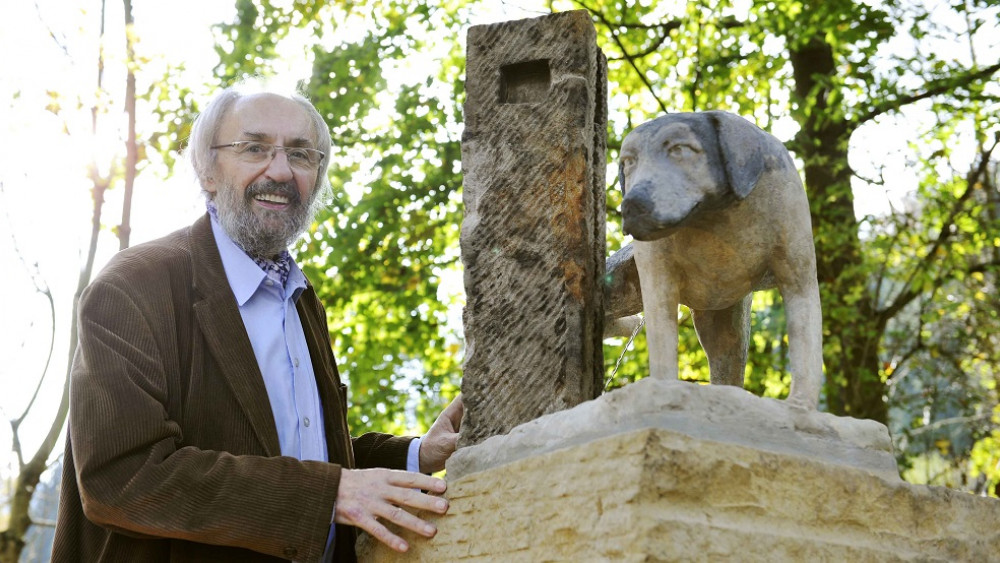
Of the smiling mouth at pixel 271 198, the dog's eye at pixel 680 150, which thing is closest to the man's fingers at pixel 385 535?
the dog's eye at pixel 680 150

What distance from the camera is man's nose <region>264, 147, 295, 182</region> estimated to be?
11.4 ft

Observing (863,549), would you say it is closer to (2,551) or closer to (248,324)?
(248,324)

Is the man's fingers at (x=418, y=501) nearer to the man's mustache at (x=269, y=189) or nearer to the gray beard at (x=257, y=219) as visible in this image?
the gray beard at (x=257, y=219)

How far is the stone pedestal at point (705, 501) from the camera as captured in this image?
6.73 feet

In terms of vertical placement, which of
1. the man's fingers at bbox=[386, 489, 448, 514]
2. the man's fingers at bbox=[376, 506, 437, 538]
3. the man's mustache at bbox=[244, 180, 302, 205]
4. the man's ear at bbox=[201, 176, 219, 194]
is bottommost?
the man's fingers at bbox=[376, 506, 437, 538]

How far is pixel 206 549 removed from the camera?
9.10 ft

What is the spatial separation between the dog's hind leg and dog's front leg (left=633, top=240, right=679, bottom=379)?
247mm

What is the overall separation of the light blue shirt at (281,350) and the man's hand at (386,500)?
17.3 inches

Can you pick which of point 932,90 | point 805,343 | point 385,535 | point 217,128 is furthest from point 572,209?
point 932,90

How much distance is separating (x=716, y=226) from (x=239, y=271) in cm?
151

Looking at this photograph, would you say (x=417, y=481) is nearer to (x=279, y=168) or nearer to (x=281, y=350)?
(x=281, y=350)

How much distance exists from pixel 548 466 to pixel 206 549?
1.03m

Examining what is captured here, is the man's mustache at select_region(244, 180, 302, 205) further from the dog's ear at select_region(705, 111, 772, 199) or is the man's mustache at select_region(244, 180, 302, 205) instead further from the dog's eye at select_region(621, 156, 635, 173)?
the dog's ear at select_region(705, 111, 772, 199)

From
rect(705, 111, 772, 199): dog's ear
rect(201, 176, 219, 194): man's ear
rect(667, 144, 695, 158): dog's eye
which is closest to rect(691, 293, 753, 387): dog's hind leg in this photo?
rect(705, 111, 772, 199): dog's ear
